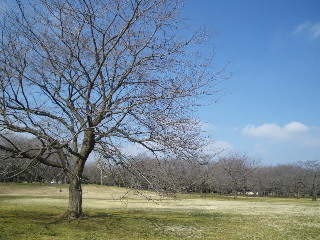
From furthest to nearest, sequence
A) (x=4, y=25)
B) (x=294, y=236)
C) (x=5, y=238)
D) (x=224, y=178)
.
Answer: (x=224, y=178) < (x=294, y=236) < (x=4, y=25) < (x=5, y=238)

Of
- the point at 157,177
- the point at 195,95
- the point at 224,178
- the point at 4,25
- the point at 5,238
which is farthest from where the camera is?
the point at 224,178

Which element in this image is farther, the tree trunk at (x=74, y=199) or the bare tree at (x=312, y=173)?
the bare tree at (x=312, y=173)

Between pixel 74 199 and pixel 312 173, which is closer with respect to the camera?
pixel 74 199

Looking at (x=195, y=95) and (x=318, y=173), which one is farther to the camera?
(x=318, y=173)

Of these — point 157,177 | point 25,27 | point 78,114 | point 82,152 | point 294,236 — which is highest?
point 25,27

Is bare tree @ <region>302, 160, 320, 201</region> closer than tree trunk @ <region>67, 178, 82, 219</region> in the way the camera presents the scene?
No

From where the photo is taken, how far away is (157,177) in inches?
451

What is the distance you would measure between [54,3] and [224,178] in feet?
198

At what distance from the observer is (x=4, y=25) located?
40.5ft

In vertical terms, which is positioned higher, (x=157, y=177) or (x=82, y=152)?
(x=82, y=152)

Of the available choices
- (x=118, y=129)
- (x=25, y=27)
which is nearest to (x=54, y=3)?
(x=25, y=27)

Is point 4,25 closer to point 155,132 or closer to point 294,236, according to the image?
point 155,132

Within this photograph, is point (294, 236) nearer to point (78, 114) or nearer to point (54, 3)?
point (78, 114)

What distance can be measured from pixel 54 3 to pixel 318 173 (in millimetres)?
81934
